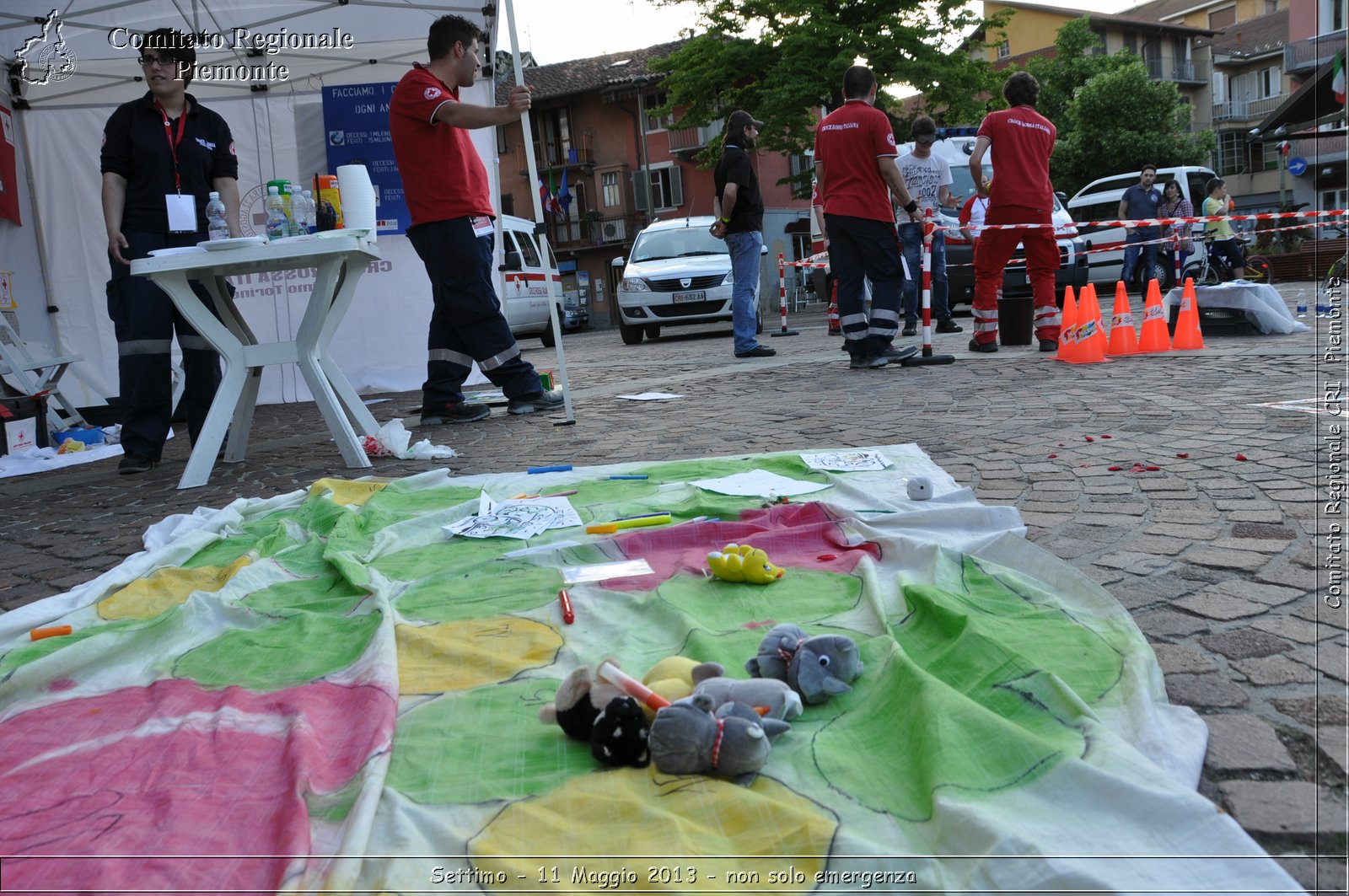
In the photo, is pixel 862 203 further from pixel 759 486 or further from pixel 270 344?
pixel 759 486

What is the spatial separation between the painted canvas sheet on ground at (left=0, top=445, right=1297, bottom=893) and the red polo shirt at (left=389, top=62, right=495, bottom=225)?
3892 millimetres

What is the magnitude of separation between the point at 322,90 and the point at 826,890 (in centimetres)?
1020

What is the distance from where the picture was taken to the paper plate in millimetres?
5004

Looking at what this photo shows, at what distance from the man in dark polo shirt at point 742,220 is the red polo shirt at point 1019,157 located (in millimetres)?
2477

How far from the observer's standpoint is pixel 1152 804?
4.61 ft

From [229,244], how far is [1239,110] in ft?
210

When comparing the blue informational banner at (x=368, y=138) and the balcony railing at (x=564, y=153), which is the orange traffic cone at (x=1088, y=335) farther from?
the balcony railing at (x=564, y=153)

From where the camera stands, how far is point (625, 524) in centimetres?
334

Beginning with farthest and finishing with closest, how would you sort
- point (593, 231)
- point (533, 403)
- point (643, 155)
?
point (593, 231) → point (643, 155) → point (533, 403)

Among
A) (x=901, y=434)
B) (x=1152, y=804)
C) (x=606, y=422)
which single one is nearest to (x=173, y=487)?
(x=606, y=422)

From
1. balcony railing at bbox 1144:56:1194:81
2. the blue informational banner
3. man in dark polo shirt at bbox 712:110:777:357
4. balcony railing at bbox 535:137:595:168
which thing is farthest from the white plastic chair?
balcony railing at bbox 1144:56:1194:81

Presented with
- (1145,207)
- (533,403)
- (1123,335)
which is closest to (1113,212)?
(1145,207)

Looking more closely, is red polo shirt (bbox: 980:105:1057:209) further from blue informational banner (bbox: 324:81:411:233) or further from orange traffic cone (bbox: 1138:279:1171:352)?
blue informational banner (bbox: 324:81:411:233)

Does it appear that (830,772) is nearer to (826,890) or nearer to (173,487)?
(826,890)
